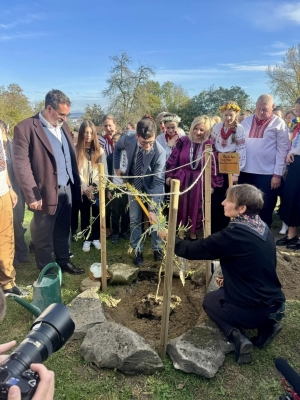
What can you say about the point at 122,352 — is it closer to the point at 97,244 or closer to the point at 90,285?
the point at 90,285

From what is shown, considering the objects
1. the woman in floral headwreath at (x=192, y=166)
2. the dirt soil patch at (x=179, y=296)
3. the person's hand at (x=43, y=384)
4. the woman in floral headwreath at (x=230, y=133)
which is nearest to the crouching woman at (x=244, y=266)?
the dirt soil patch at (x=179, y=296)

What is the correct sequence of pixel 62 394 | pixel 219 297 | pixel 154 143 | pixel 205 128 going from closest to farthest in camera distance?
pixel 62 394, pixel 219 297, pixel 154 143, pixel 205 128

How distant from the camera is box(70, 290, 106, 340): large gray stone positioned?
2.97 m

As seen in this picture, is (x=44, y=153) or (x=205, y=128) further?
(x=205, y=128)

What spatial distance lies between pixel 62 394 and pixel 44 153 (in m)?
2.40

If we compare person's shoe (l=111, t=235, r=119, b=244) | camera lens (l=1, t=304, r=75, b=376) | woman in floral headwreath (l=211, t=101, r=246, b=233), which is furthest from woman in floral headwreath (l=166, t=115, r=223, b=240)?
camera lens (l=1, t=304, r=75, b=376)

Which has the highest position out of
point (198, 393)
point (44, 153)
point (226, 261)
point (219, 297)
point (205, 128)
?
point (205, 128)

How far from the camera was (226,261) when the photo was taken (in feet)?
8.87

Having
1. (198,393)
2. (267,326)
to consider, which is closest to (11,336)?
(198,393)

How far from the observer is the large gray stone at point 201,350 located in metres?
2.52

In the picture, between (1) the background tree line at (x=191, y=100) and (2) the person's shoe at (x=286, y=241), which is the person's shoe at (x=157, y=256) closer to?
(2) the person's shoe at (x=286, y=241)

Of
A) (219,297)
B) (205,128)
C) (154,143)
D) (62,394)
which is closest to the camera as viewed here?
(62,394)

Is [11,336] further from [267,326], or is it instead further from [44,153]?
[267,326]

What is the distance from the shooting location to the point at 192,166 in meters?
4.71
